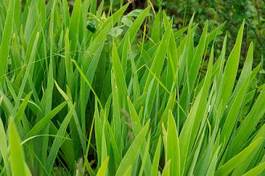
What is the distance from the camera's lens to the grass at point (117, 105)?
1154 millimetres

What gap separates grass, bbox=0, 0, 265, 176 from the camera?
1.15m

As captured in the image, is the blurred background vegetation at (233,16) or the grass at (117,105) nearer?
the grass at (117,105)

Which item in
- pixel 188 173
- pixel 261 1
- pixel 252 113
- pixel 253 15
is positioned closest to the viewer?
pixel 188 173

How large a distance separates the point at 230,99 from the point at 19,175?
64 cm

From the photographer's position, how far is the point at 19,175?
0.93 m

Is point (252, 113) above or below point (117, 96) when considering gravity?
below

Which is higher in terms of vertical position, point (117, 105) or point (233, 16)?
point (117, 105)

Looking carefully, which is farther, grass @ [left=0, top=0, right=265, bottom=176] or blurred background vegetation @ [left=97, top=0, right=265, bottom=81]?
blurred background vegetation @ [left=97, top=0, right=265, bottom=81]

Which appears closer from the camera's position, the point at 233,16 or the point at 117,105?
the point at 117,105

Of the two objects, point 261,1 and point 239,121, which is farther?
point 261,1

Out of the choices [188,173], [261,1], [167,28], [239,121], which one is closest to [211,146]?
[188,173]

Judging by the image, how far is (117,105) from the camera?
1226mm

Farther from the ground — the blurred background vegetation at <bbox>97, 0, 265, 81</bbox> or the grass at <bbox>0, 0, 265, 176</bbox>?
the grass at <bbox>0, 0, 265, 176</bbox>

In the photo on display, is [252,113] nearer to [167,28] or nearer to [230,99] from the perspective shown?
[230,99]
